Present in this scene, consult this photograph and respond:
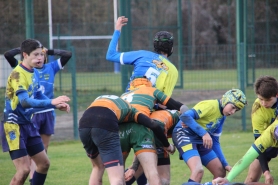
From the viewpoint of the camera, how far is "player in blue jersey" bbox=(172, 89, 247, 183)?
635 cm

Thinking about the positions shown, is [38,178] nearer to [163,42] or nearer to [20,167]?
[20,167]

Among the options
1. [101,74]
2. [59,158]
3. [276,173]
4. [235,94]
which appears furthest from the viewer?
[101,74]

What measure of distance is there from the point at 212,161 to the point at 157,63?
1.32m

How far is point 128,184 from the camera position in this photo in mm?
7121

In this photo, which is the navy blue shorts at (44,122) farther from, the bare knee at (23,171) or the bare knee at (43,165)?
the bare knee at (23,171)

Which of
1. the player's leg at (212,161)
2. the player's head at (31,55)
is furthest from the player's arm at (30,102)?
the player's leg at (212,161)

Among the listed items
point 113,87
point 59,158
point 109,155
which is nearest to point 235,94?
point 109,155

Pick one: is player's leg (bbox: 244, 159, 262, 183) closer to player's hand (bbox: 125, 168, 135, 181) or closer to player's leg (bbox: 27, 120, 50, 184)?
player's hand (bbox: 125, 168, 135, 181)

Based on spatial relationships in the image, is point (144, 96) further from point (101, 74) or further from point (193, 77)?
point (193, 77)

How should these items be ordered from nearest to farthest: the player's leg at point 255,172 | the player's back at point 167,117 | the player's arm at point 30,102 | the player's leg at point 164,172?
the player's arm at point 30,102, the player's back at point 167,117, the player's leg at point 164,172, the player's leg at point 255,172

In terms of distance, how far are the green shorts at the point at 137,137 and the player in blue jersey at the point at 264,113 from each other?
1276 mm

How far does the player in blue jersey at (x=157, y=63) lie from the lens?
6998 millimetres

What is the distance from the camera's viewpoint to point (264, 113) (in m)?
6.77

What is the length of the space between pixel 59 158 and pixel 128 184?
3471 millimetres
